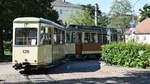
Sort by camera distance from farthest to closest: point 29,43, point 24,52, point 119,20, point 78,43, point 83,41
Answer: point 119,20 < point 83,41 < point 78,43 < point 29,43 < point 24,52

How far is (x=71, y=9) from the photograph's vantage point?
431 ft

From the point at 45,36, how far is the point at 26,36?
1.20m

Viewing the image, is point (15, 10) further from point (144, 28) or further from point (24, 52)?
point (144, 28)

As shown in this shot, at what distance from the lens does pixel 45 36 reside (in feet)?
82.1

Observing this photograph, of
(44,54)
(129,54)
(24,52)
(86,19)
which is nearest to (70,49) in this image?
(129,54)

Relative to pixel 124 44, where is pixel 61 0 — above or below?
above

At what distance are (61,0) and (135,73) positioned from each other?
369 feet

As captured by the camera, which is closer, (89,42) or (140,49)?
(140,49)

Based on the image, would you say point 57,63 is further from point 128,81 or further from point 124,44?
point 128,81

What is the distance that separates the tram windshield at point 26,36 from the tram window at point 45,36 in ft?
1.37

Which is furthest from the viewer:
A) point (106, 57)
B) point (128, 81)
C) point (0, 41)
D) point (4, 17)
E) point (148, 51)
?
point (0, 41)

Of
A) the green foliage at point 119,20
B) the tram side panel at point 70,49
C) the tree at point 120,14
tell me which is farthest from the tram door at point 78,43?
the green foliage at point 119,20

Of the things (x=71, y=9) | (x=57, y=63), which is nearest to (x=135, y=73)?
(x=57, y=63)

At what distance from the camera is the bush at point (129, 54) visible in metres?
25.9
